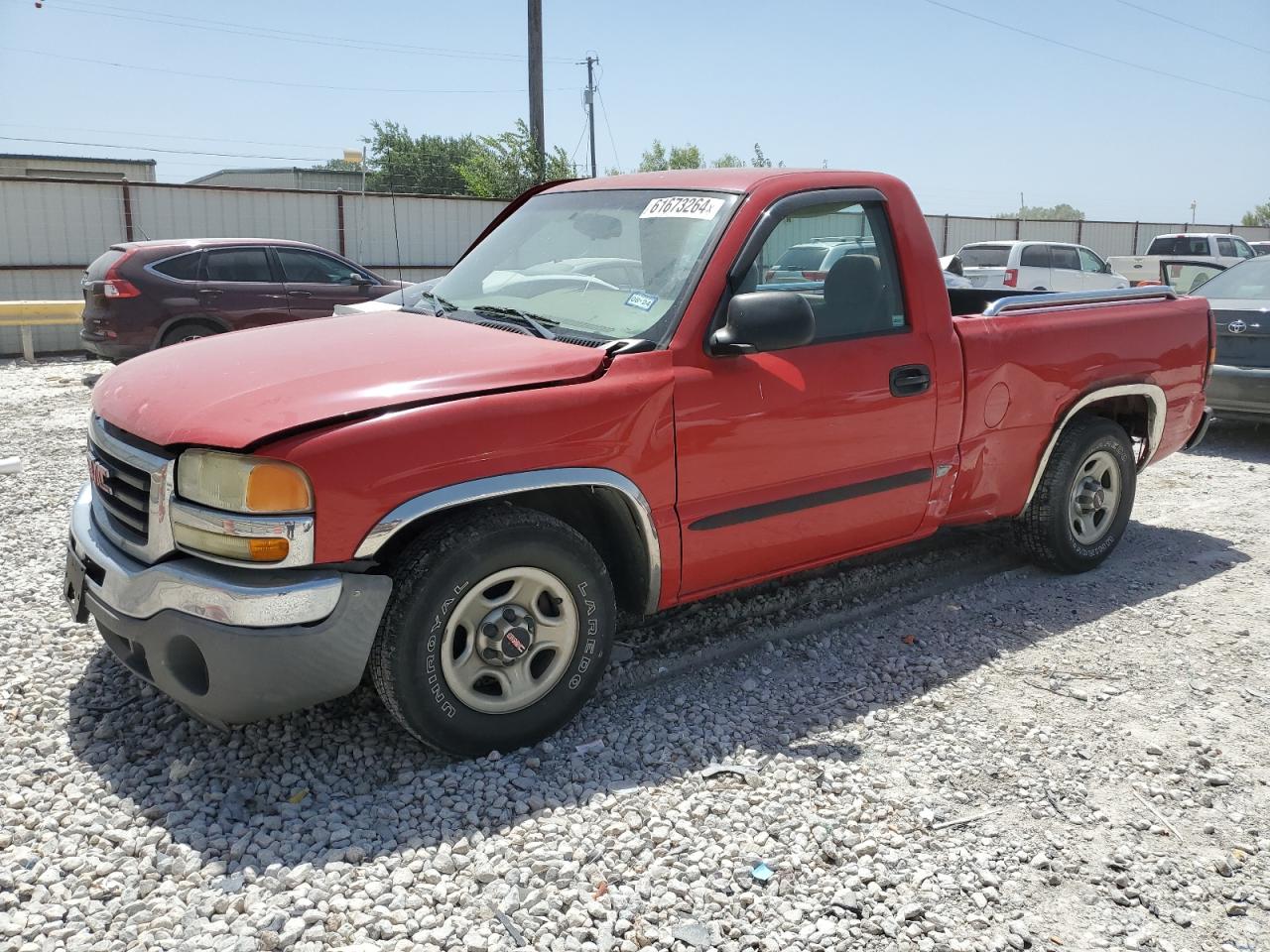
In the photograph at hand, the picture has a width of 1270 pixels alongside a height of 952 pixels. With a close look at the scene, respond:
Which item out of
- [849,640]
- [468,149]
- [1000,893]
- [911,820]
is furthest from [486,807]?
[468,149]

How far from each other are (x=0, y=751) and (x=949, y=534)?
4747 millimetres

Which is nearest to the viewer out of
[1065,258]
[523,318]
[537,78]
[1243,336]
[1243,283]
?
[523,318]

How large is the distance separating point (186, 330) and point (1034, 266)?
48.5 feet

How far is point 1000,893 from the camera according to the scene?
9.27 feet

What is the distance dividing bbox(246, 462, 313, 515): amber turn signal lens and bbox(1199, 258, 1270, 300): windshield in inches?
350

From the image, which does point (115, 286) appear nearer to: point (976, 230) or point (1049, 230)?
point (976, 230)

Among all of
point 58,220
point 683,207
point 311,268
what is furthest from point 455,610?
point 58,220

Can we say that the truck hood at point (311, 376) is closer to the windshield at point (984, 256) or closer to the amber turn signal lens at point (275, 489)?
the amber turn signal lens at point (275, 489)

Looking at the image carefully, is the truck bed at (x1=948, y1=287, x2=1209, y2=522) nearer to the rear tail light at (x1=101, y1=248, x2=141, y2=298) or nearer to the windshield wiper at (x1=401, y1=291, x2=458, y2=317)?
the windshield wiper at (x1=401, y1=291, x2=458, y2=317)

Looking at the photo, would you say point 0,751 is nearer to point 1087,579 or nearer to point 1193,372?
point 1087,579

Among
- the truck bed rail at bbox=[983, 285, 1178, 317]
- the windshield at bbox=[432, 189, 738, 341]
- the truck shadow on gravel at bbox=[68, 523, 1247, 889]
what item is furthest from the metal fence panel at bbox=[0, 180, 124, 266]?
the truck bed rail at bbox=[983, 285, 1178, 317]

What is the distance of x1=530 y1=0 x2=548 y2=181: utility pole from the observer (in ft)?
68.8

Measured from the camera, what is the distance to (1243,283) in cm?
946

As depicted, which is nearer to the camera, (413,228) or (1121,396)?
Result: (1121,396)
